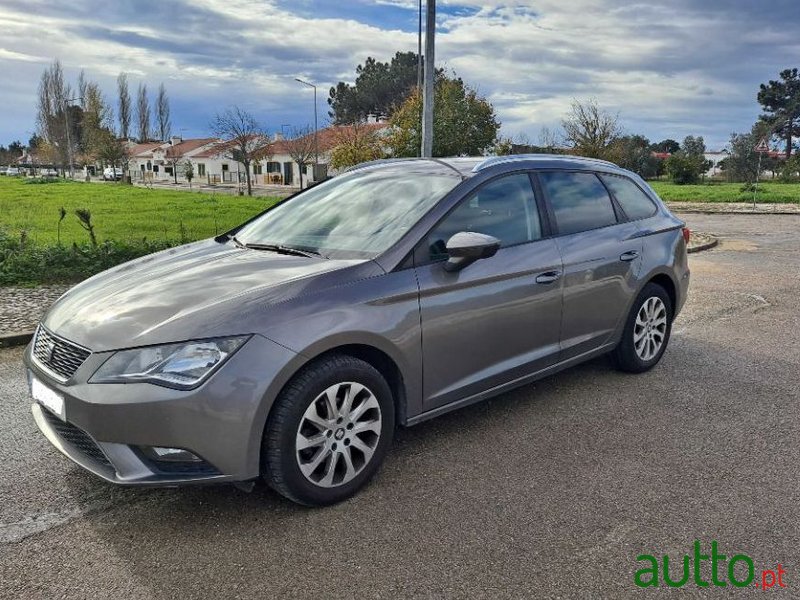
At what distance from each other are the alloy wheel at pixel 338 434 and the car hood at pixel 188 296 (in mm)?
493

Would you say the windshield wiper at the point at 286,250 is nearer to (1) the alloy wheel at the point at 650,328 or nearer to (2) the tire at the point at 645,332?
(2) the tire at the point at 645,332

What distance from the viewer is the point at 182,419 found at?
2.62m

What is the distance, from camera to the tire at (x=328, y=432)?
283 centimetres

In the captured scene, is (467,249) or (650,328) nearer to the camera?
(467,249)

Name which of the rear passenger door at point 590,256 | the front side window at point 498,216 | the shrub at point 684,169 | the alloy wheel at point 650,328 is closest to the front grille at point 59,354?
the front side window at point 498,216

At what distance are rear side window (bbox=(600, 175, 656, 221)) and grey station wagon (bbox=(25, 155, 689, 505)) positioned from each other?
0.14 m

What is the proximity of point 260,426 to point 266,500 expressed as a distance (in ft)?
1.80

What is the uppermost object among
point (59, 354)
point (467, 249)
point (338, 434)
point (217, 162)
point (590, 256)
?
point (217, 162)

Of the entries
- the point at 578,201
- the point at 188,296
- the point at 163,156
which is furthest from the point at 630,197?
the point at 163,156

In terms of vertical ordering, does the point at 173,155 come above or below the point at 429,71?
above

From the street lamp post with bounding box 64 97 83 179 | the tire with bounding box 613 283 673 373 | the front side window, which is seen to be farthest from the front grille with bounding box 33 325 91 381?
the street lamp post with bounding box 64 97 83 179

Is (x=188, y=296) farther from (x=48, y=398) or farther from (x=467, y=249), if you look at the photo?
(x=467, y=249)

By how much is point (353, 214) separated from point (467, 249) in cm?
86

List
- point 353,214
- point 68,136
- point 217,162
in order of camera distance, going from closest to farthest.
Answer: point 353,214 → point 68,136 → point 217,162
